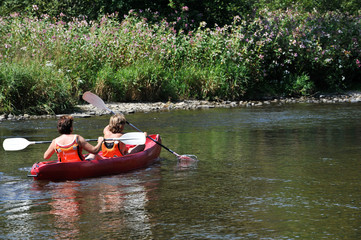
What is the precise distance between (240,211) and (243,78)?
13.0 metres

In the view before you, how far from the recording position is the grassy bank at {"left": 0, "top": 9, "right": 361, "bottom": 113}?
53.4 feet

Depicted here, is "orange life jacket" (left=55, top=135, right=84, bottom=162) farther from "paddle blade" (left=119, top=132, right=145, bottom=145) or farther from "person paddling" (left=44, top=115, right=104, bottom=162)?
"paddle blade" (left=119, top=132, right=145, bottom=145)

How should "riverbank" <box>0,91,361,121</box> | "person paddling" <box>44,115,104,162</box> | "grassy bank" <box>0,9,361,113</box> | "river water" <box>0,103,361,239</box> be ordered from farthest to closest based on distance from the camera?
"grassy bank" <box>0,9,361,113</box> < "riverbank" <box>0,91,361,121</box> < "person paddling" <box>44,115,104,162</box> < "river water" <box>0,103,361,239</box>

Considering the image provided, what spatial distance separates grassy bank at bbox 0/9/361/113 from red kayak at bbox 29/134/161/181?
697cm

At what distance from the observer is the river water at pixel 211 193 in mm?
5949

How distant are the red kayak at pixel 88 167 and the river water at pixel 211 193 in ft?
0.44

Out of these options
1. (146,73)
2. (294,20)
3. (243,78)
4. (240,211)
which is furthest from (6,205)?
(294,20)

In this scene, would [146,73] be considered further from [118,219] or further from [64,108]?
[118,219]

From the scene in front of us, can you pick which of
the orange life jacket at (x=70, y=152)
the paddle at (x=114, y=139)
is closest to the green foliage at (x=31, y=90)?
the paddle at (x=114, y=139)

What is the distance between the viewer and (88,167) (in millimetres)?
8641

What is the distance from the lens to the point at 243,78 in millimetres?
19266

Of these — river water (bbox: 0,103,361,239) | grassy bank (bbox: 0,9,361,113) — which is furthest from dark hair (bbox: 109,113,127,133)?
grassy bank (bbox: 0,9,361,113)

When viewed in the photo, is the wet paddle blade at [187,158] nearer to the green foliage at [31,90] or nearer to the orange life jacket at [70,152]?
the orange life jacket at [70,152]

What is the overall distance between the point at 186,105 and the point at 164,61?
6.82 ft
